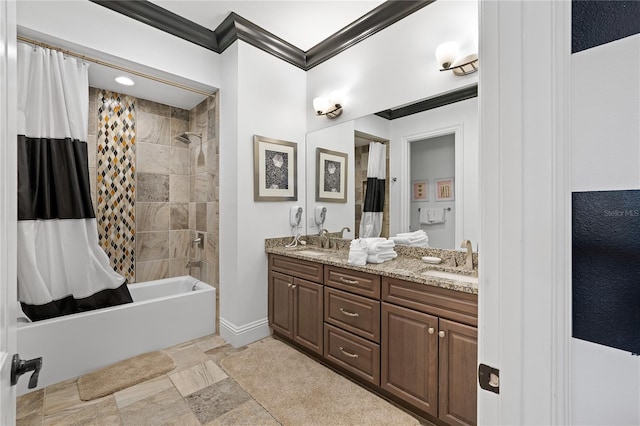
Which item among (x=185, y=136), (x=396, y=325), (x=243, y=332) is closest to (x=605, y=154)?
(x=396, y=325)

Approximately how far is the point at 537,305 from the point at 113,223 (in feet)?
12.0

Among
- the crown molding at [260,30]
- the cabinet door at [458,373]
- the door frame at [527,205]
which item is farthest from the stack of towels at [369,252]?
the crown molding at [260,30]

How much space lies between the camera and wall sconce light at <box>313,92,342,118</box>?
9.20 feet

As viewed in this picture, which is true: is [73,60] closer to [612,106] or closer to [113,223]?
[113,223]

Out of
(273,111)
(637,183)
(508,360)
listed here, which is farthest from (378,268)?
(273,111)

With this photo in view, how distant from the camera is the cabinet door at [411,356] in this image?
1646 mm

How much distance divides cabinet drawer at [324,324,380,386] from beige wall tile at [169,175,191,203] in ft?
7.99

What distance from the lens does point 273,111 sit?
2910 millimetres

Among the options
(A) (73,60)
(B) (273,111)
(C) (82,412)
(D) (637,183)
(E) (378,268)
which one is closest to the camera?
(D) (637,183)

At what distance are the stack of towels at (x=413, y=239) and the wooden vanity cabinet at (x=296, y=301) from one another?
0.70 meters

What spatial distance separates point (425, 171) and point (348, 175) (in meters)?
0.77

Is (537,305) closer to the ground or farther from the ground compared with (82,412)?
farther from the ground

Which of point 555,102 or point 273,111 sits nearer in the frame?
point 555,102

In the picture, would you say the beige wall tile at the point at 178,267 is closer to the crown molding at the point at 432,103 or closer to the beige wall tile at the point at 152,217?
the beige wall tile at the point at 152,217
